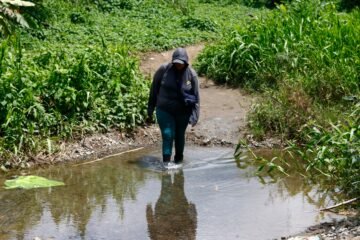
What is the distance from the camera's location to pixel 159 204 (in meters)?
8.37

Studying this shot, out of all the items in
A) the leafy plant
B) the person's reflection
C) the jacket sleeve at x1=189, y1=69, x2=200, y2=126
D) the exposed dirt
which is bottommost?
the person's reflection

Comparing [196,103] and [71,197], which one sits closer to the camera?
[71,197]

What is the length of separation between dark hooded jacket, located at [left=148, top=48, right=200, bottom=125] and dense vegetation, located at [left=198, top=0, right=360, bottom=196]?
5.35ft

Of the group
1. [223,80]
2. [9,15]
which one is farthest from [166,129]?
[223,80]

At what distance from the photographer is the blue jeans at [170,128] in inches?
382

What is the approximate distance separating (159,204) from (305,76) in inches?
187

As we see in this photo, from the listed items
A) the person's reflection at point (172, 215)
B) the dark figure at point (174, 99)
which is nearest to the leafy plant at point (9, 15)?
the person's reflection at point (172, 215)

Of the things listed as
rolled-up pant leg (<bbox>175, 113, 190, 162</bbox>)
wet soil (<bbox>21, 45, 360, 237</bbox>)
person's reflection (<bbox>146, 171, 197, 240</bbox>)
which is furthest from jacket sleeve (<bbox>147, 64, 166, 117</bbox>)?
person's reflection (<bbox>146, 171, 197, 240</bbox>)

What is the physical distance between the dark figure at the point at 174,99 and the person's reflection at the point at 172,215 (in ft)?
2.71

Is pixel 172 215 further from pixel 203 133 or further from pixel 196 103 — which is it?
pixel 203 133

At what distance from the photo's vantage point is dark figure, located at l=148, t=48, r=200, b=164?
959 centimetres

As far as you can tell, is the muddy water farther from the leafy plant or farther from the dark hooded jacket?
the leafy plant

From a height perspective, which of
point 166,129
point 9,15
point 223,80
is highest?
point 9,15

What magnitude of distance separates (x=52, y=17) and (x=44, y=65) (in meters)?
5.95
